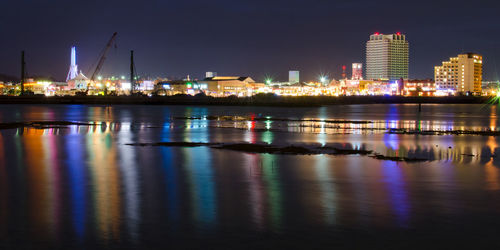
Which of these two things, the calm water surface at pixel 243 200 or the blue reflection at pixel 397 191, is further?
A: the blue reflection at pixel 397 191

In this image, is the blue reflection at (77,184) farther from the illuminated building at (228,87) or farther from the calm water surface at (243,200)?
the illuminated building at (228,87)

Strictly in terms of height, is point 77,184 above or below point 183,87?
below

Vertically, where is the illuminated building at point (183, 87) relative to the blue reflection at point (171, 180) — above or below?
above

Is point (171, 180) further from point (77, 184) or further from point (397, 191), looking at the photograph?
point (397, 191)

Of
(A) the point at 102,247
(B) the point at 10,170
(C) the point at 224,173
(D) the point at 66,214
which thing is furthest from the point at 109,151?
(A) the point at 102,247

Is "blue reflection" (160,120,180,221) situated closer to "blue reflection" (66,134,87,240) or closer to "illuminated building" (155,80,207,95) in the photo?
"blue reflection" (66,134,87,240)

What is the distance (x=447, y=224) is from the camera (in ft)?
35.6

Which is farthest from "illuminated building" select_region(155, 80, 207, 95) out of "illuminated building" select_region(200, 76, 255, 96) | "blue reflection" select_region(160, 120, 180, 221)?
"blue reflection" select_region(160, 120, 180, 221)

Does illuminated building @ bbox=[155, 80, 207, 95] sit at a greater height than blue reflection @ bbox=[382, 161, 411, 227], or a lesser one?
greater

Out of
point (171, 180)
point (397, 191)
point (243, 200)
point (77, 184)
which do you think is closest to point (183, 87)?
point (171, 180)

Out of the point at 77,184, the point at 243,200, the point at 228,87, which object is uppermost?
the point at 228,87

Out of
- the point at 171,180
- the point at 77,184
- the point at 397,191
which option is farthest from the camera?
the point at 171,180

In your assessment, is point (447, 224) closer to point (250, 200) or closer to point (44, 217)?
point (250, 200)

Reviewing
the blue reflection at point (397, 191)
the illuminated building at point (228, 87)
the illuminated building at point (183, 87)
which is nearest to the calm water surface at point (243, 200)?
the blue reflection at point (397, 191)
